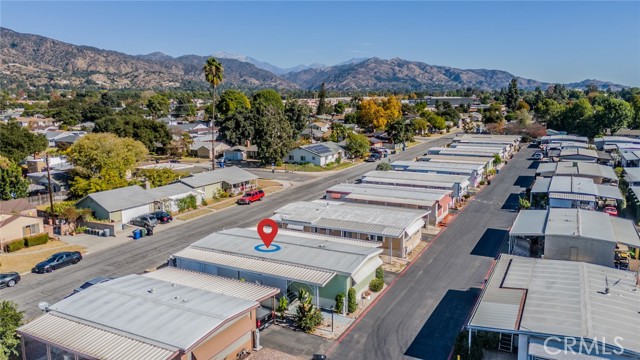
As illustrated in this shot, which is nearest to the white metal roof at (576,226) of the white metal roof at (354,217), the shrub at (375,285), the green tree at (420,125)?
the white metal roof at (354,217)

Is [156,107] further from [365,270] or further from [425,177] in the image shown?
[365,270]

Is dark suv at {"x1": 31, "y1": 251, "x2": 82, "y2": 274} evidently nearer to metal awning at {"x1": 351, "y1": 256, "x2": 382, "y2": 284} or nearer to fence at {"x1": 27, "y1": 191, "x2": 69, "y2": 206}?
fence at {"x1": 27, "y1": 191, "x2": 69, "y2": 206}

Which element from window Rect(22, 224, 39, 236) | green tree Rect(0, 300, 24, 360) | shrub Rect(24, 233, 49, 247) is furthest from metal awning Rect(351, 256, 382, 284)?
window Rect(22, 224, 39, 236)

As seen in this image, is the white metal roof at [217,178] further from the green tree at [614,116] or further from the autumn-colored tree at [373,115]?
the green tree at [614,116]

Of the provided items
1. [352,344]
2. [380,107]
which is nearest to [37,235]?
[352,344]

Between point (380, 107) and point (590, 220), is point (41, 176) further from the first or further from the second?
point (380, 107)
